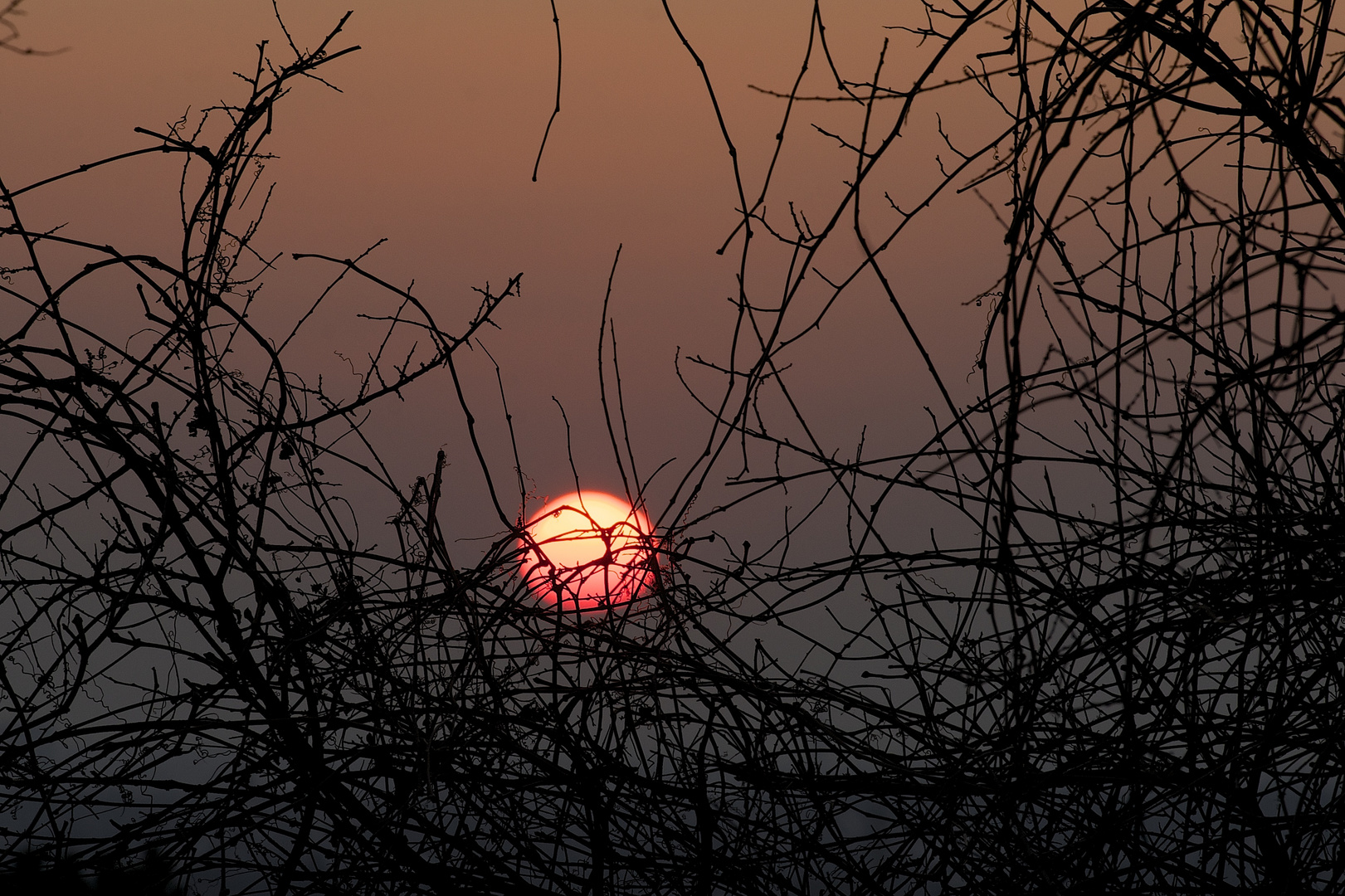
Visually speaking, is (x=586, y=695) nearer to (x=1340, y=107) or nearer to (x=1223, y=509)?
(x=1223, y=509)

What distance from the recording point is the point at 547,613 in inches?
62.9

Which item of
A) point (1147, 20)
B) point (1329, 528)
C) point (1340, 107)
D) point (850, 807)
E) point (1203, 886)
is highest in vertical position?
point (1147, 20)

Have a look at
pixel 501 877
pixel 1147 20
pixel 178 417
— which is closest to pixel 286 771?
pixel 501 877

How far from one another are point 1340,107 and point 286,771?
1673 millimetres

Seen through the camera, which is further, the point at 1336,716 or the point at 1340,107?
the point at 1336,716

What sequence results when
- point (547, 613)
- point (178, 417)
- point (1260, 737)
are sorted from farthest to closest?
point (178, 417) < point (547, 613) < point (1260, 737)

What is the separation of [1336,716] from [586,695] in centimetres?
103

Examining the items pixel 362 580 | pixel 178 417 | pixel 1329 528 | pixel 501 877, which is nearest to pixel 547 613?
pixel 501 877

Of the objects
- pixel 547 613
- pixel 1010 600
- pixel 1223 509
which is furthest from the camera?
pixel 547 613

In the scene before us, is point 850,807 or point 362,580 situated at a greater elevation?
point 362,580

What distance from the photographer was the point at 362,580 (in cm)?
195

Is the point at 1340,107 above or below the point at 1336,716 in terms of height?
above

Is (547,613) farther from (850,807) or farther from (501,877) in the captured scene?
(850,807)

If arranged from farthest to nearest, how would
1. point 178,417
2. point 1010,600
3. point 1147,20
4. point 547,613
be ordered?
point 178,417 → point 547,613 → point 1147,20 → point 1010,600
